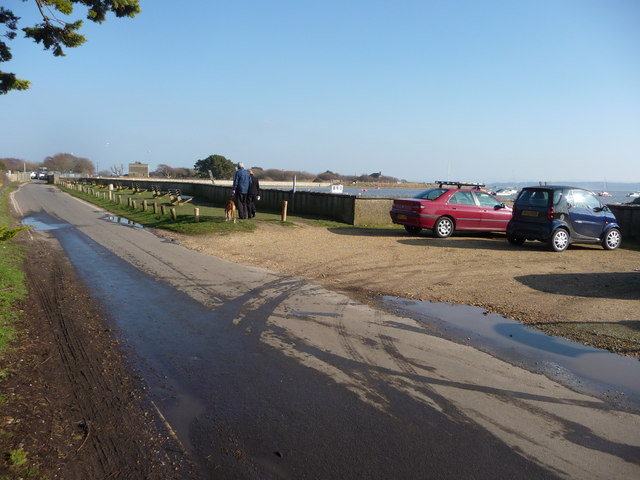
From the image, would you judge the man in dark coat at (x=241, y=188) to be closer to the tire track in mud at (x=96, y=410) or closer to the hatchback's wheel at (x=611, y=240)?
the tire track in mud at (x=96, y=410)

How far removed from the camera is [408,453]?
11.5ft

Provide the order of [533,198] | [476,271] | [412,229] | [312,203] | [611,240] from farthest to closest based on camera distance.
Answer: [312,203] → [412,229] → [611,240] → [533,198] → [476,271]

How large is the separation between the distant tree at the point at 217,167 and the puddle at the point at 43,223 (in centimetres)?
→ 7441

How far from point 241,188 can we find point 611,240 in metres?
11.0

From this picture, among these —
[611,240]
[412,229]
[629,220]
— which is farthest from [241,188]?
[629,220]

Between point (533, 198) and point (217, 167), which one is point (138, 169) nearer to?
point (217, 167)

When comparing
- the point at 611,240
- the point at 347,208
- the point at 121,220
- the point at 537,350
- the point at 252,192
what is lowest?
the point at 537,350

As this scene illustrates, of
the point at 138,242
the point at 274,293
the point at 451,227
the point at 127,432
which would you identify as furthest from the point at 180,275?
the point at 451,227

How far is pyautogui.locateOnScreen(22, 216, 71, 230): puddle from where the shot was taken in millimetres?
18094

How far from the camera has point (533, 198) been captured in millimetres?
12852

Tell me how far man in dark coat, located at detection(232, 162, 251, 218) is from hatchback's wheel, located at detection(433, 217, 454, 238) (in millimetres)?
6339

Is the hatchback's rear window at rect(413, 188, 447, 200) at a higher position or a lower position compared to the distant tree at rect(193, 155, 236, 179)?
lower

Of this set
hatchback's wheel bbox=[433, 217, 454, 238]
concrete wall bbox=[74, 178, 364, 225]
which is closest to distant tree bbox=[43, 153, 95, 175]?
concrete wall bbox=[74, 178, 364, 225]

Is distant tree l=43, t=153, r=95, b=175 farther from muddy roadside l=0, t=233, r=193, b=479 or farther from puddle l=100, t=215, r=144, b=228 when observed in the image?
muddy roadside l=0, t=233, r=193, b=479
